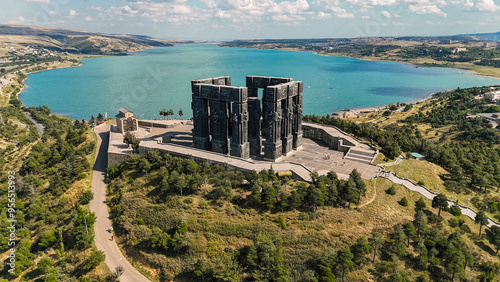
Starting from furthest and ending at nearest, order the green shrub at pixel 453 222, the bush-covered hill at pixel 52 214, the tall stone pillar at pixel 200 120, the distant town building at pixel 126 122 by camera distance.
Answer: the distant town building at pixel 126 122
the tall stone pillar at pixel 200 120
the green shrub at pixel 453 222
the bush-covered hill at pixel 52 214

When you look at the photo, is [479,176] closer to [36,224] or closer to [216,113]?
[216,113]

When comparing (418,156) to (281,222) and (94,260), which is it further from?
(94,260)

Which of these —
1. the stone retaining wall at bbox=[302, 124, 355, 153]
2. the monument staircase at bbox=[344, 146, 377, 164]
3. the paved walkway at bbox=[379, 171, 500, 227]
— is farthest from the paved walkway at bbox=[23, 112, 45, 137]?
the paved walkway at bbox=[379, 171, 500, 227]

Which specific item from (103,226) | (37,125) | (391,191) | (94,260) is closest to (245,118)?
(391,191)

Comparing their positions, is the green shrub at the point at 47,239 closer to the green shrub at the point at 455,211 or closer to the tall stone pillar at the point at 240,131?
the tall stone pillar at the point at 240,131

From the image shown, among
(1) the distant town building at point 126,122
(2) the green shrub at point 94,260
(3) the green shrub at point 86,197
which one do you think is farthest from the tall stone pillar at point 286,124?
(1) the distant town building at point 126,122

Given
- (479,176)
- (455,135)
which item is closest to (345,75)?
(455,135)

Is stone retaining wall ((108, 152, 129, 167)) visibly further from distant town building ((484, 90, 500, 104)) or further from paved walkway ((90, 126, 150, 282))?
distant town building ((484, 90, 500, 104))
